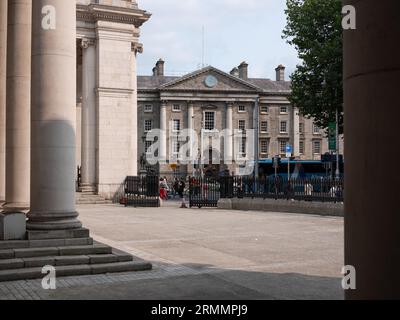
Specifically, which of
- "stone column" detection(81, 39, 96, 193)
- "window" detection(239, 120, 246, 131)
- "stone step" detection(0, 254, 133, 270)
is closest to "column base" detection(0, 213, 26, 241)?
"stone step" detection(0, 254, 133, 270)

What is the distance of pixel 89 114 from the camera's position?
33.0 metres

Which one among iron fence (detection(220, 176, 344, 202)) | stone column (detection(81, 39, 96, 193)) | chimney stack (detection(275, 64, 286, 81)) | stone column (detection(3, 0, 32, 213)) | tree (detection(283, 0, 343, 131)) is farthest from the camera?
chimney stack (detection(275, 64, 286, 81))

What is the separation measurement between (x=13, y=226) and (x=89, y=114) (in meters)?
23.7

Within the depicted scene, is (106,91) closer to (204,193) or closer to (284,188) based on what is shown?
(204,193)

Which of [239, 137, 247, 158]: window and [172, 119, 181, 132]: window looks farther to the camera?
[239, 137, 247, 158]: window

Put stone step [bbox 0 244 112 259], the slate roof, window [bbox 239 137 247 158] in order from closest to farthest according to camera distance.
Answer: stone step [bbox 0 244 112 259], window [bbox 239 137 247 158], the slate roof

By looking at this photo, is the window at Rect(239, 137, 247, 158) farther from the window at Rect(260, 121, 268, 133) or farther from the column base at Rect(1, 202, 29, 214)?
the column base at Rect(1, 202, 29, 214)

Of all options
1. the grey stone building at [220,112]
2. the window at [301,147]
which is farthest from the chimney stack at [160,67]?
the window at [301,147]

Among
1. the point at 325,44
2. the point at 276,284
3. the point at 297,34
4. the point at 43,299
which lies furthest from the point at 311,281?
the point at 297,34

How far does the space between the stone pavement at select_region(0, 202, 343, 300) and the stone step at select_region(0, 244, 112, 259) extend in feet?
2.76

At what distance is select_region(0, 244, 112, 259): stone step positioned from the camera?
941cm

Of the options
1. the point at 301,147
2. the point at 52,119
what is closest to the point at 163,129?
A: the point at 301,147

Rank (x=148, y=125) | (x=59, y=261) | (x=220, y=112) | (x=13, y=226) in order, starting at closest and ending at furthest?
(x=59, y=261), (x=13, y=226), (x=148, y=125), (x=220, y=112)
